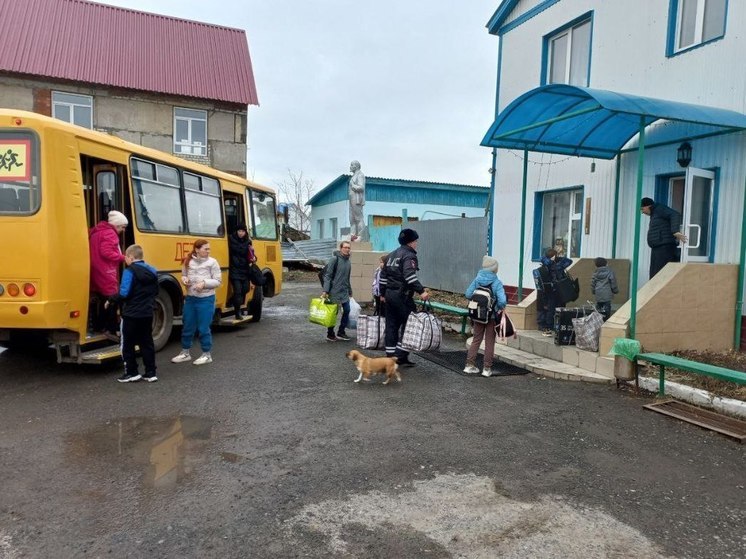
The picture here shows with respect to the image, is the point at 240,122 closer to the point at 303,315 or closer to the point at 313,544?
the point at 303,315

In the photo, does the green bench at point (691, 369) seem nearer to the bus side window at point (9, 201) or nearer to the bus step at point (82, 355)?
the bus step at point (82, 355)

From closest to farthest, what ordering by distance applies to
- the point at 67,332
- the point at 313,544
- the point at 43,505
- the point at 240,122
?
→ the point at 313,544, the point at 43,505, the point at 67,332, the point at 240,122

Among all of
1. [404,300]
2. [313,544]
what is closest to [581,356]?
[404,300]

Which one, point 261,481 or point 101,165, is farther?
point 101,165

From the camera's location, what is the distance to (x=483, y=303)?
664 centimetres

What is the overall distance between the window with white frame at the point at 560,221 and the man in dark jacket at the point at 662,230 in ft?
6.89

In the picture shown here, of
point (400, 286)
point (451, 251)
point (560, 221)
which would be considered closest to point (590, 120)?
point (560, 221)

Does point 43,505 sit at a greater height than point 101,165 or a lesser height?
lesser

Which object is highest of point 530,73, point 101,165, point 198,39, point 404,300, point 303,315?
point 198,39

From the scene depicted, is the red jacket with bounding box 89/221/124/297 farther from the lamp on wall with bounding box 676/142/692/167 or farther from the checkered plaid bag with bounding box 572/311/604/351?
the lamp on wall with bounding box 676/142/692/167

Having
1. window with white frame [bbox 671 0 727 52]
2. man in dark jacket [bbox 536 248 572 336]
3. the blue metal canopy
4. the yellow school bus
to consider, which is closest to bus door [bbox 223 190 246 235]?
the yellow school bus

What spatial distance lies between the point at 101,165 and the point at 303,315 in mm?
6325

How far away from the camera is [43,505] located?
11.2ft

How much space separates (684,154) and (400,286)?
459 centimetres
